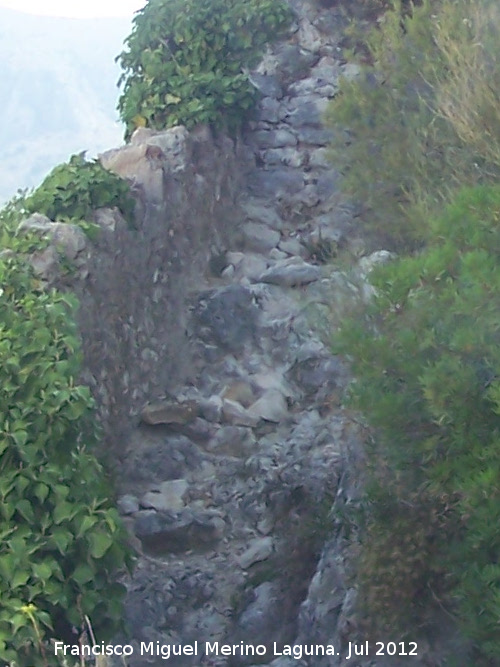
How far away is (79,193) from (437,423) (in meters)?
3.02

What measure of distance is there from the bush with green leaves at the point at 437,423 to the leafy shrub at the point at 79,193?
6.77 ft

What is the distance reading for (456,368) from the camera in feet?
15.5

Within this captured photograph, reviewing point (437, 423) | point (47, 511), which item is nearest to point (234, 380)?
point (437, 423)

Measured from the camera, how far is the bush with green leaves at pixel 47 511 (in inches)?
162

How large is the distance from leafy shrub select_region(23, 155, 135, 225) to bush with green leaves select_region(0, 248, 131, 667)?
5.85ft

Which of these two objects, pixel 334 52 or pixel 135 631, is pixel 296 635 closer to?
pixel 135 631

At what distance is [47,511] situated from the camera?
4398 millimetres

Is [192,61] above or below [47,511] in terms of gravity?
above

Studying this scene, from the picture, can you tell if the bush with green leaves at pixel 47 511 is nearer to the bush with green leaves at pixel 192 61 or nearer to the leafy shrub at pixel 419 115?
the leafy shrub at pixel 419 115

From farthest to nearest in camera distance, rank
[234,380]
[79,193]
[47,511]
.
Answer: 1. [234,380]
2. [79,193]
3. [47,511]

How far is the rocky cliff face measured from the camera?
622cm

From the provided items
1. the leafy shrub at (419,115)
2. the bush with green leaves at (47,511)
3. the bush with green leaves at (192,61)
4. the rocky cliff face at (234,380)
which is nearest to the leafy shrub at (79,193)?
the rocky cliff face at (234,380)

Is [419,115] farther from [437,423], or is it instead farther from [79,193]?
[437,423]

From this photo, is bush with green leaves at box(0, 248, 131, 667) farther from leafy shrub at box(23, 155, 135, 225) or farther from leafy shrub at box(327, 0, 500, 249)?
leafy shrub at box(327, 0, 500, 249)
